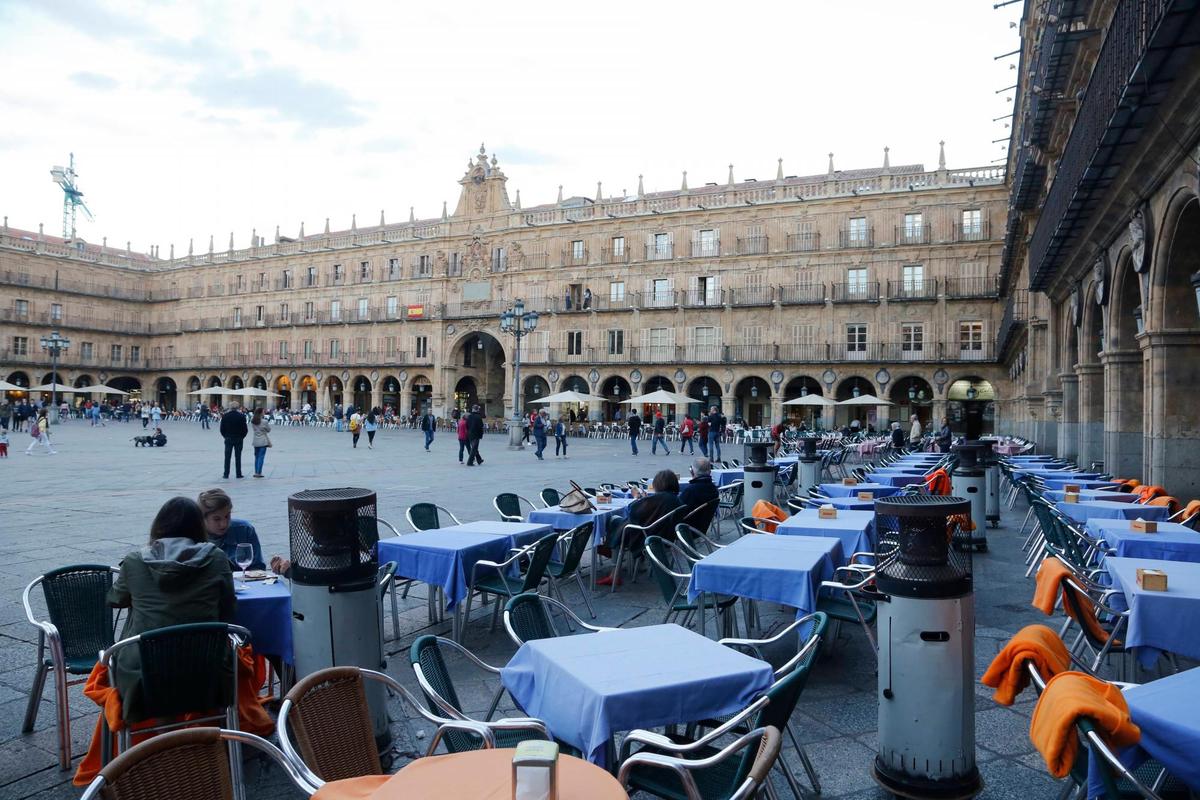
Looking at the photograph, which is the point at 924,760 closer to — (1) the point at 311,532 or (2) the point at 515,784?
(2) the point at 515,784

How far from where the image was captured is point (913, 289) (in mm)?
34125

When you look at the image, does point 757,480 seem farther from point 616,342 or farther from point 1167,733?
point 616,342

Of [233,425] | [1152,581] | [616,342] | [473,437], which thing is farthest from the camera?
[616,342]

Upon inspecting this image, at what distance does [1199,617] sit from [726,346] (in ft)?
109

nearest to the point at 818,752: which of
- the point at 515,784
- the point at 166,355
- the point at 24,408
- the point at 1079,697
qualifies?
the point at 1079,697

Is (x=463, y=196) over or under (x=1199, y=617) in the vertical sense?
over

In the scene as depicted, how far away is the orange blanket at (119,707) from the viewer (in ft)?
10.8

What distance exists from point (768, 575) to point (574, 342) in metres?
36.2

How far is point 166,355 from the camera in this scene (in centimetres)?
5553

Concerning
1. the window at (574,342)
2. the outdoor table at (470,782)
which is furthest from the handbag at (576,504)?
the window at (574,342)

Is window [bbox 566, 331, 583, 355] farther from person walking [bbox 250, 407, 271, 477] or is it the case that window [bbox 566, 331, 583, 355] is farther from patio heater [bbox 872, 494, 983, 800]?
patio heater [bbox 872, 494, 983, 800]

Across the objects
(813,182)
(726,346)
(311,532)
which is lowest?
(311,532)

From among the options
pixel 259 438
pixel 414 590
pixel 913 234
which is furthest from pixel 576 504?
pixel 913 234

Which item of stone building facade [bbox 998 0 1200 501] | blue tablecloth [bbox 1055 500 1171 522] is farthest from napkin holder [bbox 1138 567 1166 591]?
blue tablecloth [bbox 1055 500 1171 522]
